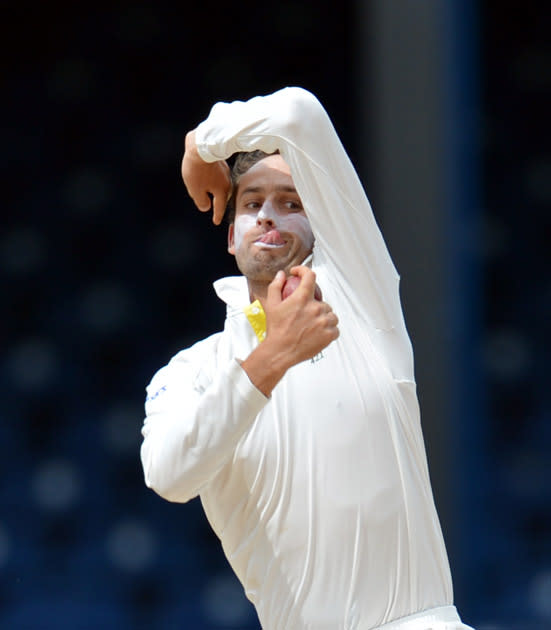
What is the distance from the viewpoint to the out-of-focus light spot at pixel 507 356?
443cm

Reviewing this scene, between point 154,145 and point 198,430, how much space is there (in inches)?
105

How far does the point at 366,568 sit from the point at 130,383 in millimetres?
2333

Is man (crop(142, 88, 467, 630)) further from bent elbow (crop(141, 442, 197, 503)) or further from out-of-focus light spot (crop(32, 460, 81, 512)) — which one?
out-of-focus light spot (crop(32, 460, 81, 512))

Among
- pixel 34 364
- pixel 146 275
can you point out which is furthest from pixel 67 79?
pixel 34 364

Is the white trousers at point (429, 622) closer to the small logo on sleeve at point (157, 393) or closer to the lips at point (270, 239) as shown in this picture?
the small logo on sleeve at point (157, 393)

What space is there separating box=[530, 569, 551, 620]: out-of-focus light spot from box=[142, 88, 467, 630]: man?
1.89 meters

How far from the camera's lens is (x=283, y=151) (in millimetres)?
2137

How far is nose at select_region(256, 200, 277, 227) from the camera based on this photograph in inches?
89.2

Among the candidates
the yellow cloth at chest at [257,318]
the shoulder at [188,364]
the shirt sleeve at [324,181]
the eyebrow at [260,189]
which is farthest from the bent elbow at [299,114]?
the shoulder at [188,364]

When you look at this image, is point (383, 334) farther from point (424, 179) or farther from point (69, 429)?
point (69, 429)

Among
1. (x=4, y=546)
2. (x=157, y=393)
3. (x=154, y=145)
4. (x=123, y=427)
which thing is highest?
(x=157, y=393)

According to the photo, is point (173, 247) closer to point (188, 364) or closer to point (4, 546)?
point (4, 546)

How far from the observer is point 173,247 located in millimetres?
4438

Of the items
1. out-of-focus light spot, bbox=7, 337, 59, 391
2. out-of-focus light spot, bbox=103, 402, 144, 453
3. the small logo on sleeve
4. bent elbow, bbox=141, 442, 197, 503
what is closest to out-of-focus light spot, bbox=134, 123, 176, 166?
out-of-focus light spot, bbox=7, 337, 59, 391
